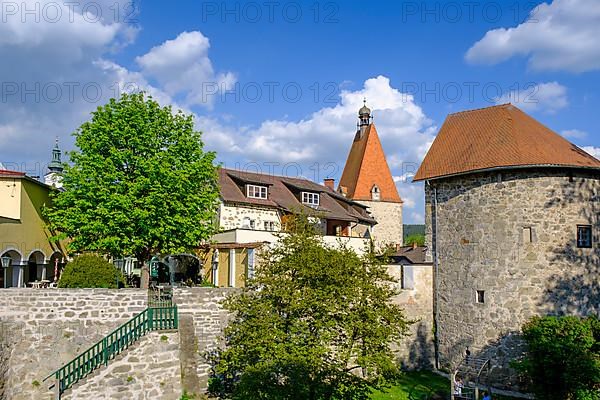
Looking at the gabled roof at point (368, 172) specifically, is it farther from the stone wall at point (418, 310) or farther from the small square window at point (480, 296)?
the small square window at point (480, 296)

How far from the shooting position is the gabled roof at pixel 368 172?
162 feet

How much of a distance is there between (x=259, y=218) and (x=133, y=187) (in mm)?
9666

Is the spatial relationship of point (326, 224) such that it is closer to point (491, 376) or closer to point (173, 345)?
point (491, 376)

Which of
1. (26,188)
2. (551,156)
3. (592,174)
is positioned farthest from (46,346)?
(592,174)

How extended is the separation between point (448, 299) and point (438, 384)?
3695 mm

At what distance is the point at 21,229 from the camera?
22.8 m

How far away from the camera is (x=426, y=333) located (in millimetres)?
→ 24703

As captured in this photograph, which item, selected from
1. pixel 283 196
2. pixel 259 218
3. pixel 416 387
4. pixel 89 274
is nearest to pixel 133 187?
pixel 89 274

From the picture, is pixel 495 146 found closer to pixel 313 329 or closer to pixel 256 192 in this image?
pixel 313 329

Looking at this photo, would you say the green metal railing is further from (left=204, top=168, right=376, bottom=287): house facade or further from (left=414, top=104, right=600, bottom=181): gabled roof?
(left=414, top=104, right=600, bottom=181): gabled roof

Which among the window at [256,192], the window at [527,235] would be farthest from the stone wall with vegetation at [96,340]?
the window at [256,192]

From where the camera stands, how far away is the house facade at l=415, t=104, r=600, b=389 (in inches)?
842

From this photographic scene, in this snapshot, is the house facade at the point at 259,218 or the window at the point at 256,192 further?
the window at the point at 256,192

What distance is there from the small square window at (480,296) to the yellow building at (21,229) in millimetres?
18933
